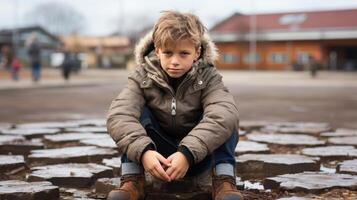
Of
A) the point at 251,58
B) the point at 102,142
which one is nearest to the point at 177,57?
the point at 102,142

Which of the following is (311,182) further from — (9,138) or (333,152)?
(9,138)

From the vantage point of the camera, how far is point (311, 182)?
3.00 meters

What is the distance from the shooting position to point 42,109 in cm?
865

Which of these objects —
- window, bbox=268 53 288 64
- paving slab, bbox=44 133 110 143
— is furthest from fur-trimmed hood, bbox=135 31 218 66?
window, bbox=268 53 288 64

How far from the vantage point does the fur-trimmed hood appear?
2787 millimetres

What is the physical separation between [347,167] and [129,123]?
163 cm

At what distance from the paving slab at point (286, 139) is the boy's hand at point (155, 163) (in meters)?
2.52

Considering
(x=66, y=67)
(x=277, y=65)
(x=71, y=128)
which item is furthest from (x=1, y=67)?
(x=71, y=128)

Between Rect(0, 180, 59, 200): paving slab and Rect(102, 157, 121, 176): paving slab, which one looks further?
Rect(102, 157, 121, 176): paving slab

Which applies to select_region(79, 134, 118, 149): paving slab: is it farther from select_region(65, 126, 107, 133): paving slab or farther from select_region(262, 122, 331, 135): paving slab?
select_region(262, 122, 331, 135): paving slab

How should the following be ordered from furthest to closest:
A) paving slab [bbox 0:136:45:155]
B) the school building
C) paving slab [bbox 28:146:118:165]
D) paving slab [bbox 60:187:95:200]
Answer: the school building < paving slab [bbox 0:136:45:155] < paving slab [bbox 28:146:118:165] < paving slab [bbox 60:187:95:200]

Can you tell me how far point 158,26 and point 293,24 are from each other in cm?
4537

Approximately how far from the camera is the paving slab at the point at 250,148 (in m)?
4.16

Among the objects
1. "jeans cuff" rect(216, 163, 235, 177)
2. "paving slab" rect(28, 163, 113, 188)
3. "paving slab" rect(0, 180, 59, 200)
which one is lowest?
"paving slab" rect(28, 163, 113, 188)
